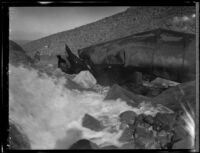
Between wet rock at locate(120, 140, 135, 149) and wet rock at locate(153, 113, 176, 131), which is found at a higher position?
wet rock at locate(153, 113, 176, 131)

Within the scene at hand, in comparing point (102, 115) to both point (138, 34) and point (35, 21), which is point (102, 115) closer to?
point (138, 34)

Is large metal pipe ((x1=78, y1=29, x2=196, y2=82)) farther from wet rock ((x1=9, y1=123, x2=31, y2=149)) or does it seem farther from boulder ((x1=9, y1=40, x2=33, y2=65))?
wet rock ((x1=9, y1=123, x2=31, y2=149))

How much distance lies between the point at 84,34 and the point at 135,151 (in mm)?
937

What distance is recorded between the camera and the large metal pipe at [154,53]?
2.06m

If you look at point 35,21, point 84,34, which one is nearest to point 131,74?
point 84,34

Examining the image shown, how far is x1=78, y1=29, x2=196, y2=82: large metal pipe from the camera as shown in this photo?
206cm

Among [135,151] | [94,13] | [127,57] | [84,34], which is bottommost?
[135,151]

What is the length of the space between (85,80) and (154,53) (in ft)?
1.81

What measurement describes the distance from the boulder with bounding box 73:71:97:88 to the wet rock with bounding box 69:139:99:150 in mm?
401

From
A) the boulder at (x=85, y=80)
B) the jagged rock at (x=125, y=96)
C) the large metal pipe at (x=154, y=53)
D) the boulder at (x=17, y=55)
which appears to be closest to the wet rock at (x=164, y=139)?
the jagged rock at (x=125, y=96)

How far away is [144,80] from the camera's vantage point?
2096 mm

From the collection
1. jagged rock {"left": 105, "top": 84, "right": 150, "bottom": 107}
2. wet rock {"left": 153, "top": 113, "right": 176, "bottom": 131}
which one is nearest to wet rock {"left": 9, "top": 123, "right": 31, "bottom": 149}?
jagged rock {"left": 105, "top": 84, "right": 150, "bottom": 107}

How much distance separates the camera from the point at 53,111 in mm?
2025

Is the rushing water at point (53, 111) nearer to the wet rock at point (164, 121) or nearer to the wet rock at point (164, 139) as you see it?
the wet rock at point (164, 121)
